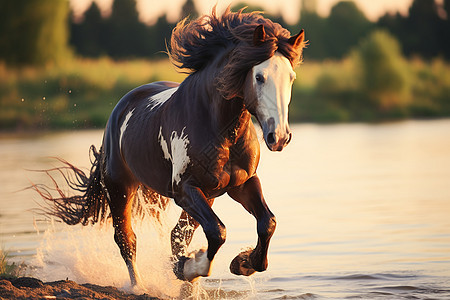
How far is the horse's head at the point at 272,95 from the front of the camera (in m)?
4.96

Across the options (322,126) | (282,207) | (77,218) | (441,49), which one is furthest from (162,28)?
(77,218)

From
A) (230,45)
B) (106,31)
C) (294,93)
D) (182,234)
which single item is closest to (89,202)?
(182,234)

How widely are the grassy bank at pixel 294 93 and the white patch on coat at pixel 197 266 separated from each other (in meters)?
23.7

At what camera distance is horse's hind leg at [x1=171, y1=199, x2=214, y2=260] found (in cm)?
638

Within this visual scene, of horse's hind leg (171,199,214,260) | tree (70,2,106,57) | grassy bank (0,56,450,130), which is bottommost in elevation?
horse's hind leg (171,199,214,260)

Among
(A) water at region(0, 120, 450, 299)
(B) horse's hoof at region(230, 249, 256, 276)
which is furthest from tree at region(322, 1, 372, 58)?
(B) horse's hoof at region(230, 249, 256, 276)

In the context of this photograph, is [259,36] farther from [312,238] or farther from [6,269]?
[312,238]

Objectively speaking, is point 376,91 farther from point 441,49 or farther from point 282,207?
point 282,207

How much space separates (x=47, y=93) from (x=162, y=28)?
2122 centimetres

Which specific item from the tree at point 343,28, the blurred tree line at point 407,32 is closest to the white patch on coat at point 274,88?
the blurred tree line at point 407,32

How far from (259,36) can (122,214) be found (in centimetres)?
252

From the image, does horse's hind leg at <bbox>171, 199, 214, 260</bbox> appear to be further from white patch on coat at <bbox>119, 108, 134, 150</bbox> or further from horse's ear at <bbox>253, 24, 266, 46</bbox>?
horse's ear at <bbox>253, 24, 266, 46</bbox>

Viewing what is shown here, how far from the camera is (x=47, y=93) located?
106 ft

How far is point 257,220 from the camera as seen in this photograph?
19.2ft
